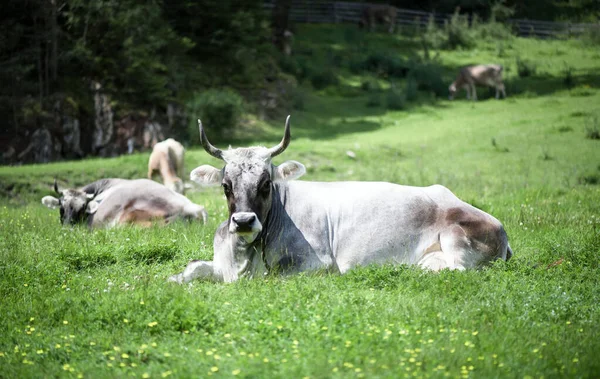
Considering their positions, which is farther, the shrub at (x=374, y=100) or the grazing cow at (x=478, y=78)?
the grazing cow at (x=478, y=78)

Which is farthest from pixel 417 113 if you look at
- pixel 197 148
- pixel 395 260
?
pixel 395 260

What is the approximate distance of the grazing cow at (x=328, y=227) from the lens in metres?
9.02

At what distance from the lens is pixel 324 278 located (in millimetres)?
8594

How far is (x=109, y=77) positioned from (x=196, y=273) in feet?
58.3

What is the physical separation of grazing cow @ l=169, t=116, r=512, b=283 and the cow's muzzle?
0.15 metres

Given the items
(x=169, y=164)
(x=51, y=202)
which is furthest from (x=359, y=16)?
(x=51, y=202)

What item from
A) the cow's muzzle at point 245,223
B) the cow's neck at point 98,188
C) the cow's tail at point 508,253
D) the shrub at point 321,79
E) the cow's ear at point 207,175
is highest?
the cow's ear at point 207,175

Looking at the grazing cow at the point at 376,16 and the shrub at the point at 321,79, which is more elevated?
the grazing cow at the point at 376,16

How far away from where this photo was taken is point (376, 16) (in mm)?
42031

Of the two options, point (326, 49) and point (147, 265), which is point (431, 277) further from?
point (326, 49)

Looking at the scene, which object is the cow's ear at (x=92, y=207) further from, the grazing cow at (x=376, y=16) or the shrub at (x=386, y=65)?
the grazing cow at (x=376, y=16)

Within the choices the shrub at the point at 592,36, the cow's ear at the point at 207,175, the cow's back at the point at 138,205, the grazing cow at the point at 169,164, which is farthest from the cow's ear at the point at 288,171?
the shrub at the point at 592,36

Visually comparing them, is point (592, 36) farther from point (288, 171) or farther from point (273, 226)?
point (273, 226)

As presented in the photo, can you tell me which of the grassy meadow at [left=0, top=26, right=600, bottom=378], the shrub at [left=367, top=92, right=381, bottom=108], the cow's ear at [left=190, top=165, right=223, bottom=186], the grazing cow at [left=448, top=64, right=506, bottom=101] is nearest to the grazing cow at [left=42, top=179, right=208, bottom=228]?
the grassy meadow at [left=0, top=26, right=600, bottom=378]
